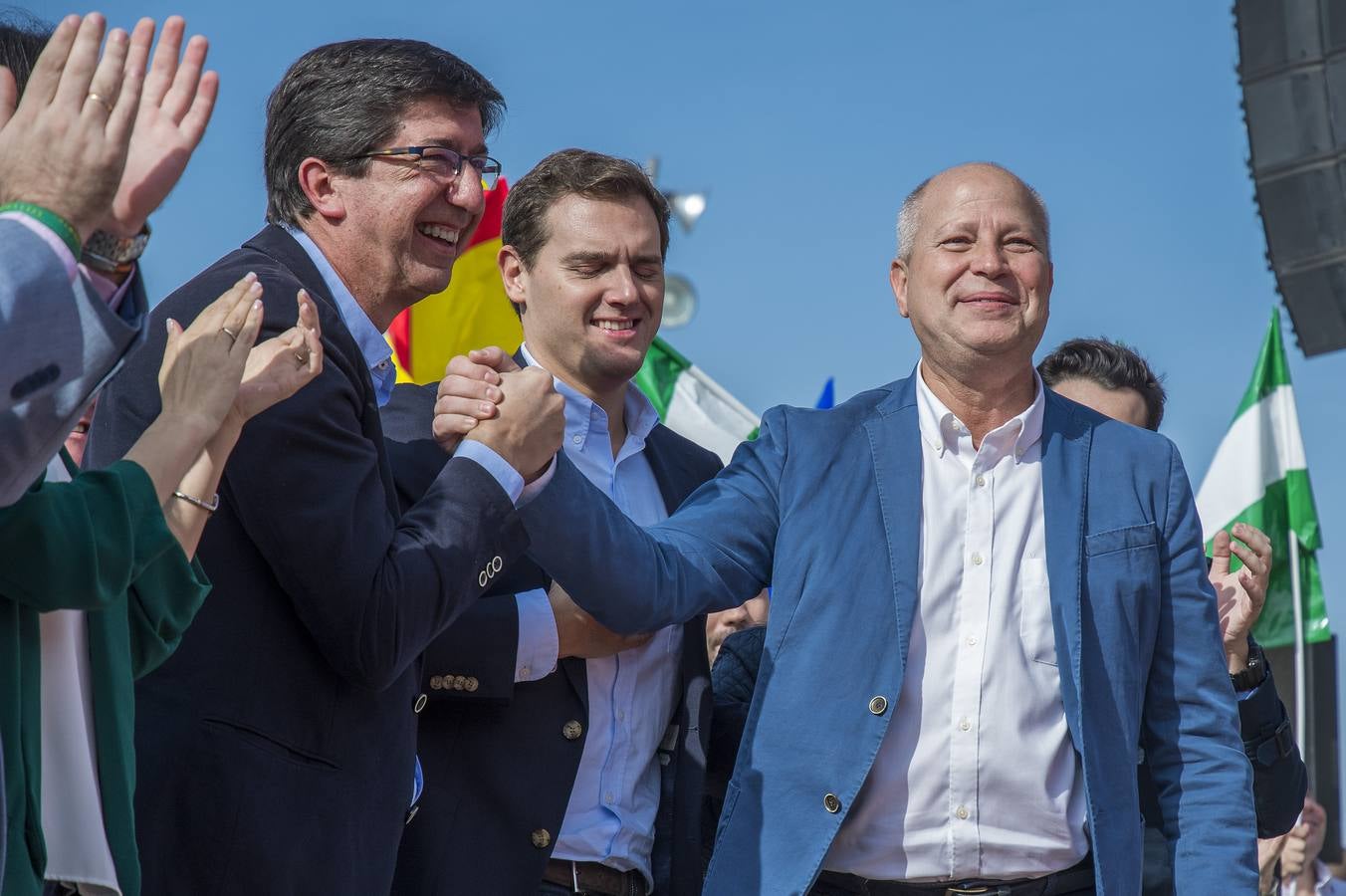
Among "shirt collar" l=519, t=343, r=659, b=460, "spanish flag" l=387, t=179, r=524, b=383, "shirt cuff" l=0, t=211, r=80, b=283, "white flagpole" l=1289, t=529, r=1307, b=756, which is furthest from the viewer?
"white flagpole" l=1289, t=529, r=1307, b=756

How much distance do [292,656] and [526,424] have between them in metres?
0.67

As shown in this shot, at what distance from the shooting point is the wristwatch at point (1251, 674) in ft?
14.8

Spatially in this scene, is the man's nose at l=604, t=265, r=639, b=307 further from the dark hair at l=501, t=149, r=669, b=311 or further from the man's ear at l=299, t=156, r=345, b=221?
the man's ear at l=299, t=156, r=345, b=221

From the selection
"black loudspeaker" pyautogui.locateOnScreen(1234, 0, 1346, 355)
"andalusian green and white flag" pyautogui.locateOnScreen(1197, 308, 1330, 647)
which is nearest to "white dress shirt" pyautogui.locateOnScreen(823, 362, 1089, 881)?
"black loudspeaker" pyautogui.locateOnScreen(1234, 0, 1346, 355)

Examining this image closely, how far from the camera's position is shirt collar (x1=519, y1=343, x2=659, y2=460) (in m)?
4.26

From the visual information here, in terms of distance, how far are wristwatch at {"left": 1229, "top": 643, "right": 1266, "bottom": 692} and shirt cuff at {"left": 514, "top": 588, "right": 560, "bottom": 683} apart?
186cm

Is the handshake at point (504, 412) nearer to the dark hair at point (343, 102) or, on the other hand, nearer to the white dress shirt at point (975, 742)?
the dark hair at point (343, 102)

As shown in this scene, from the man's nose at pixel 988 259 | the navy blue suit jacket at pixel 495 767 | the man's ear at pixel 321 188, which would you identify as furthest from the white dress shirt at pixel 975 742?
the man's ear at pixel 321 188

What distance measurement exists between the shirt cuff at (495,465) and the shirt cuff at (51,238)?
3.87 feet

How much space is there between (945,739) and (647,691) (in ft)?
2.39

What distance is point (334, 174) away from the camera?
3684 millimetres

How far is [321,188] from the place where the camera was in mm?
3680

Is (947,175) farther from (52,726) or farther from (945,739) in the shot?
(52,726)

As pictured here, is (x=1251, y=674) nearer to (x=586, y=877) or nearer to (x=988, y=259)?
(x=988, y=259)
